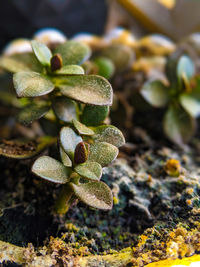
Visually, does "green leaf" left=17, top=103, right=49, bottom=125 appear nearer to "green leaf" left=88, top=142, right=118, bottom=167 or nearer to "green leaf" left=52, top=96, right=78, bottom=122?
"green leaf" left=52, top=96, right=78, bottom=122

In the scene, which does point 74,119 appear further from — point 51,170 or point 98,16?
point 98,16

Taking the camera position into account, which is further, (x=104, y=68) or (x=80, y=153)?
(x=104, y=68)

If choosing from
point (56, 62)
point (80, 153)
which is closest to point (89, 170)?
point (80, 153)

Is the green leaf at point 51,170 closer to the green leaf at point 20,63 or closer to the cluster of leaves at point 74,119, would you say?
the cluster of leaves at point 74,119

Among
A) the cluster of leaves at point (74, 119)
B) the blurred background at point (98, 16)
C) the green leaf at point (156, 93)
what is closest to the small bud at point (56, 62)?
the cluster of leaves at point (74, 119)

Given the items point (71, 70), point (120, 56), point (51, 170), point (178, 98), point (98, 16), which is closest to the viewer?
point (51, 170)

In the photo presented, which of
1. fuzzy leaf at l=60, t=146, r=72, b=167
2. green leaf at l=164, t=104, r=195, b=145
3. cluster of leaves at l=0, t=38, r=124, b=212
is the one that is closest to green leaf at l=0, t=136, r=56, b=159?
cluster of leaves at l=0, t=38, r=124, b=212

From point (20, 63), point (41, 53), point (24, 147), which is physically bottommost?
point (24, 147)
